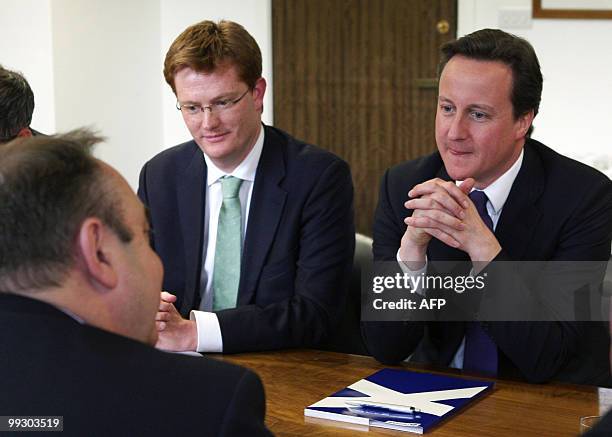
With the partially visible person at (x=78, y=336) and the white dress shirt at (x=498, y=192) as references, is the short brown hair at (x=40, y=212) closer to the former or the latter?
the partially visible person at (x=78, y=336)

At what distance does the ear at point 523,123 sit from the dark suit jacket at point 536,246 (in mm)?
57

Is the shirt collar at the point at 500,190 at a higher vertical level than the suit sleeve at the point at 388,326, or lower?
higher

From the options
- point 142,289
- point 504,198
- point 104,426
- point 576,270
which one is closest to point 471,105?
point 504,198

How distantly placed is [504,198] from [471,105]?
240 millimetres

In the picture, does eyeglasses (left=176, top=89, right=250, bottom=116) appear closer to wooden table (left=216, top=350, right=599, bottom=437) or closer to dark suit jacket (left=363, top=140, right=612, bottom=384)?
dark suit jacket (left=363, top=140, right=612, bottom=384)

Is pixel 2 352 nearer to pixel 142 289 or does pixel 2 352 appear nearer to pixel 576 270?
pixel 142 289

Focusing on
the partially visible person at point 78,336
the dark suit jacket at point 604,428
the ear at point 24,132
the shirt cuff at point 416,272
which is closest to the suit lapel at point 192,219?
the ear at point 24,132

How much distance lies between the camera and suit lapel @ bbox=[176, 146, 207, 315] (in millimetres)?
2471

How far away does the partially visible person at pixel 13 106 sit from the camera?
2.50 metres

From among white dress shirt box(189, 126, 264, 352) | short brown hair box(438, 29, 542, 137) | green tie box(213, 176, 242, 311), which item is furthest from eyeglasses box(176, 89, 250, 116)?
short brown hair box(438, 29, 542, 137)

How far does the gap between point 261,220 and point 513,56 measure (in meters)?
0.76

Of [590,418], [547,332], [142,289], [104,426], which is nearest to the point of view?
[104,426]

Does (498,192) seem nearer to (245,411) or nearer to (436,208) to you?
(436,208)

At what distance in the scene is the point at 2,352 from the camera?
1103 millimetres
